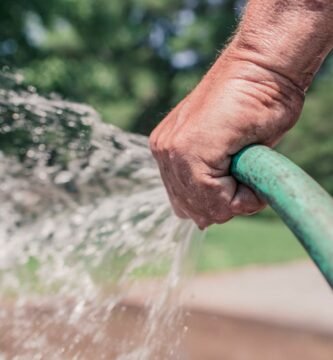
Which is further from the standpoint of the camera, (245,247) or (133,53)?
(133,53)

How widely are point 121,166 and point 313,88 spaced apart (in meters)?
11.7

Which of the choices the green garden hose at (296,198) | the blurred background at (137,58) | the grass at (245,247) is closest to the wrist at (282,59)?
the green garden hose at (296,198)

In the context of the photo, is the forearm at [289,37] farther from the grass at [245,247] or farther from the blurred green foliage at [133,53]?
the blurred green foliage at [133,53]

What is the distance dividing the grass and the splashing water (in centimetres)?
534

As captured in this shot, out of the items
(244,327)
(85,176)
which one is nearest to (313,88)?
(244,327)

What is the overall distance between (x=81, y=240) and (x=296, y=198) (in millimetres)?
1455

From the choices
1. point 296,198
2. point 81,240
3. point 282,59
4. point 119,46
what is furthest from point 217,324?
point 119,46

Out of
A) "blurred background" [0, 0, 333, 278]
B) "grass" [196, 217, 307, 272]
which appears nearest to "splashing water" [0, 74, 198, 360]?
"grass" [196, 217, 307, 272]

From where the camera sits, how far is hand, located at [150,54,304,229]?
143 centimetres

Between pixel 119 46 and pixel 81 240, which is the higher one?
pixel 81 240

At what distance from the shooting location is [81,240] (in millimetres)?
2641

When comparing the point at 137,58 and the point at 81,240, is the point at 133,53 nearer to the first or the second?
the point at 137,58

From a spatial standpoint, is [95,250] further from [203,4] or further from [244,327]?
[203,4]

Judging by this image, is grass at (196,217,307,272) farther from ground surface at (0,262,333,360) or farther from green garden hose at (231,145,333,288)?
green garden hose at (231,145,333,288)
